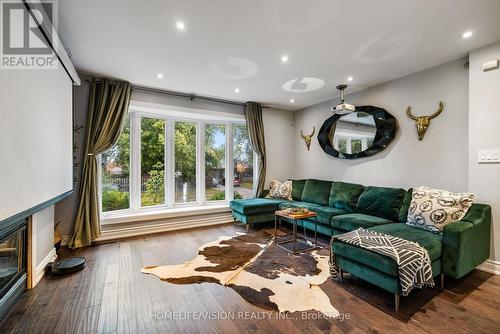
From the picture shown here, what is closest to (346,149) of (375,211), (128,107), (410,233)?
(375,211)

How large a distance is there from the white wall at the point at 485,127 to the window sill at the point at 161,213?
3.87 m

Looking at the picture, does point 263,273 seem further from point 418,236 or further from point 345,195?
point 345,195

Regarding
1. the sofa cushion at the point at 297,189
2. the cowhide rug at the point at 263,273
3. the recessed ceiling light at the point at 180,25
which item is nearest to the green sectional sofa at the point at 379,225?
the sofa cushion at the point at 297,189

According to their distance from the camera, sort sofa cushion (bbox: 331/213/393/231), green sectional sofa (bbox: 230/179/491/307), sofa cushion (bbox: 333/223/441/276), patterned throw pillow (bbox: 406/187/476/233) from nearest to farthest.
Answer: sofa cushion (bbox: 333/223/441/276) < green sectional sofa (bbox: 230/179/491/307) < patterned throw pillow (bbox: 406/187/476/233) < sofa cushion (bbox: 331/213/393/231)

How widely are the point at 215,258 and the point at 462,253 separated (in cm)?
266

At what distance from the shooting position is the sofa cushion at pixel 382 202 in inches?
128

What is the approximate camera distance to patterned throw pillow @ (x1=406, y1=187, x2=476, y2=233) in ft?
8.29

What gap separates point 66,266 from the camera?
8.66 ft

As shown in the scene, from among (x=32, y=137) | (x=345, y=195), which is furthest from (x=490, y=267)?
(x=32, y=137)

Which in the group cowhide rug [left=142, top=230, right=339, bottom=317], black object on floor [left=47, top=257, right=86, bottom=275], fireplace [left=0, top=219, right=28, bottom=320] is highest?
fireplace [left=0, top=219, right=28, bottom=320]

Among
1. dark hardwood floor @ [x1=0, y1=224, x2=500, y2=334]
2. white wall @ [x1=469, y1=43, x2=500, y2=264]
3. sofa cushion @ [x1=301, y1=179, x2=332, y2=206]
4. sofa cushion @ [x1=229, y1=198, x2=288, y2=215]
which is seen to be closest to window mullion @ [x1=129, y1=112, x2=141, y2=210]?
dark hardwood floor @ [x1=0, y1=224, x2=500, y2=334]

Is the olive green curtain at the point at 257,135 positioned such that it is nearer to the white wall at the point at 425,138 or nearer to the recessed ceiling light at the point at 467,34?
the white wall at the point at 425,138

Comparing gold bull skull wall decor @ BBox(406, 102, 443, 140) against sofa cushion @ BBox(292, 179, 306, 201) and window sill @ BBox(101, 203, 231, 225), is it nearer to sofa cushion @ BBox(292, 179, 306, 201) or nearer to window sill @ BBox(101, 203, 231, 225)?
sofa cushion @ BBox(292, 179, 306, 201)

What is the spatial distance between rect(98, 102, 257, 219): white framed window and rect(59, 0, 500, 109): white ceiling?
1019 millimetres
